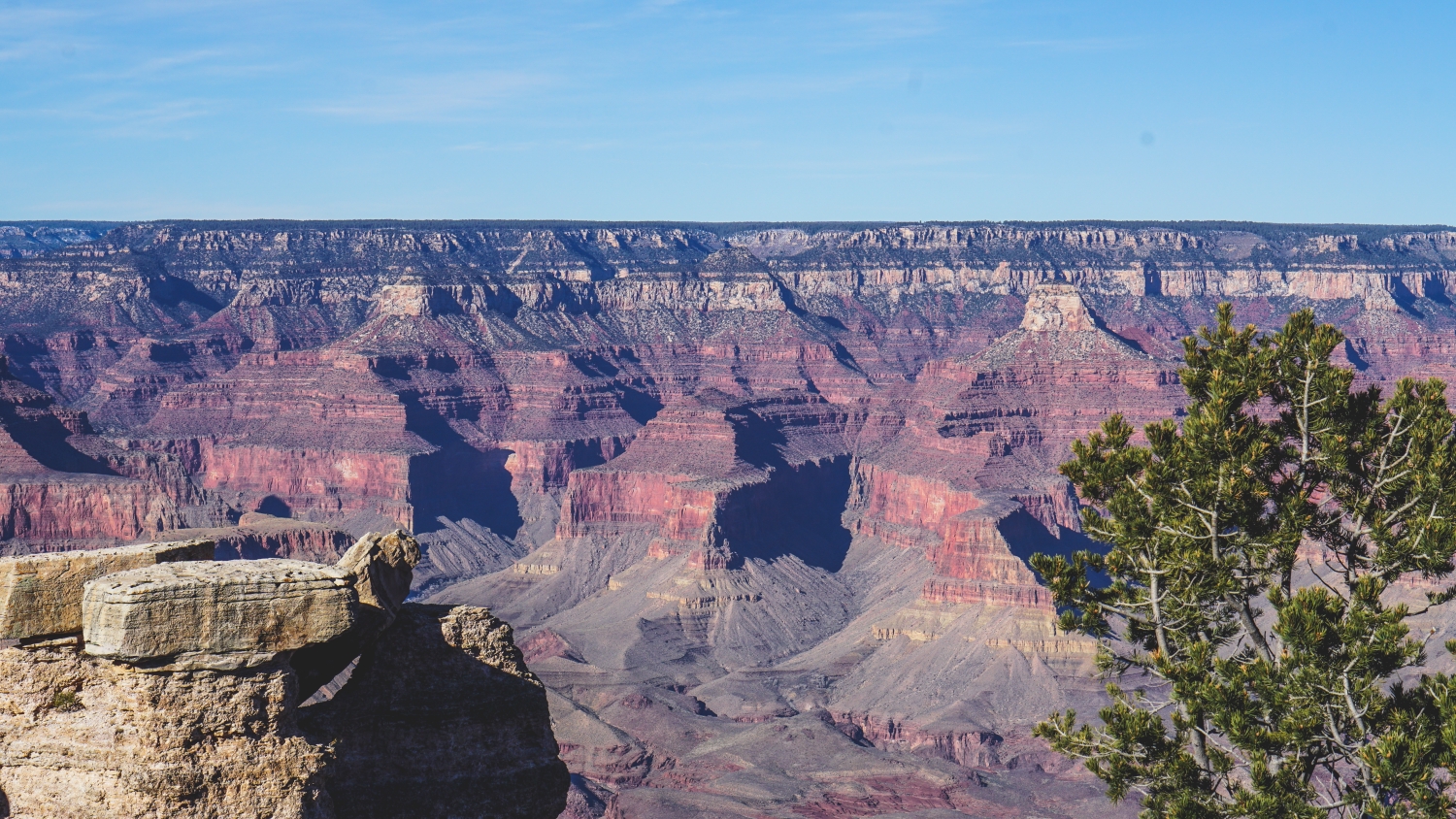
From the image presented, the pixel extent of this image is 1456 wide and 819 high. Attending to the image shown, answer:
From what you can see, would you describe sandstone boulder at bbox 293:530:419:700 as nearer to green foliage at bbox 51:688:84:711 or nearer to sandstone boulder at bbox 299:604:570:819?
sandstone boulder at bbox 299:604:570:819

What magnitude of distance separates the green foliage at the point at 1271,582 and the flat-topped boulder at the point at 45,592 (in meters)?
15.9

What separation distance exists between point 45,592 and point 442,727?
6.59m

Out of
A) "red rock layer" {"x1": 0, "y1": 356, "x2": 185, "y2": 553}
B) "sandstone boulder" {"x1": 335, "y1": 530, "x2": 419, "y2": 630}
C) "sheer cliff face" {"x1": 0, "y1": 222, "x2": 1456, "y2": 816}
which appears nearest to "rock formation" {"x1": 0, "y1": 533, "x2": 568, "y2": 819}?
"sandstone boulder" {"x1": 335, "y1": 530, "x2": 419, "y2": 630}

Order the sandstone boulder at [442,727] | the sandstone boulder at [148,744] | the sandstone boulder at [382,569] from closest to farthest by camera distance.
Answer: the sandstone boulder at [148,744], the sandstone boulder at [382,569], the sandstone boulder at [442,727]

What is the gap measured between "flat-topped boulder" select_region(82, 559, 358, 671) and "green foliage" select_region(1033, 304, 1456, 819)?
1346 cm

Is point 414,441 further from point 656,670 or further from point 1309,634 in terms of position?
point 1309,634

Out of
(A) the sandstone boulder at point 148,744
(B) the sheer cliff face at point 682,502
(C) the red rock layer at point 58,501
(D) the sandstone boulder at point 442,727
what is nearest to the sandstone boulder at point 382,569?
(D) the sandstone boulder at point 442,727

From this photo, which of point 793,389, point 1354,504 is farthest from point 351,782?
point 793,389

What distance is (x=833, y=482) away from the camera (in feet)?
494

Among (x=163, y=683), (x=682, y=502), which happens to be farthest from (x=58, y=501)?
(x=163, y=683)

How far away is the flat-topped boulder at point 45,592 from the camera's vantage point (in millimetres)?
20797

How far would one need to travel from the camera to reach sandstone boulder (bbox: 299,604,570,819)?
964 inches

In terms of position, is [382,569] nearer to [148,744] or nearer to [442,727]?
[442,727]

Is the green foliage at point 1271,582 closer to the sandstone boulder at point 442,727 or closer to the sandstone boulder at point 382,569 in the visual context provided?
the sandstone boulder at point 442,727
